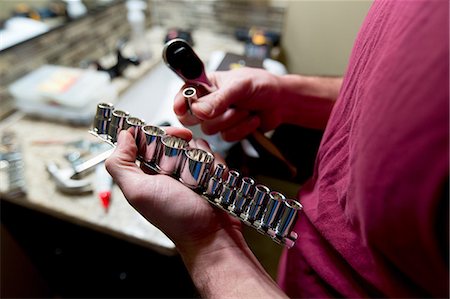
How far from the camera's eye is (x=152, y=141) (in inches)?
15.3

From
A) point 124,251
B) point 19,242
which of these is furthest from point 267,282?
point 19,242

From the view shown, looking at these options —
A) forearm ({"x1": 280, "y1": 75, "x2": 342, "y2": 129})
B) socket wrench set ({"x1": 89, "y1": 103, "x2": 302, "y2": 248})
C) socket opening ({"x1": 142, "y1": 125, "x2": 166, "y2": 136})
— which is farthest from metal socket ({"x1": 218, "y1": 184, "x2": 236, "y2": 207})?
forearm ({"x1": 280, "y1": 75, "x2": 342, "y2": 129})

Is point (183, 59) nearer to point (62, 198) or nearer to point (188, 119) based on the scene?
point (188, 119)

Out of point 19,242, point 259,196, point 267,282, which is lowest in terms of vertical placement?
point 19,242

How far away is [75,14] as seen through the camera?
0.89 metres

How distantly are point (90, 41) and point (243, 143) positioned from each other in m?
0.67

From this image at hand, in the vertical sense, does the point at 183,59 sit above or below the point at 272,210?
above

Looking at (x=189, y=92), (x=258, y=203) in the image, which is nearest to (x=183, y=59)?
(x=189, y=92)

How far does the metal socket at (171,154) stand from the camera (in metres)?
0.38

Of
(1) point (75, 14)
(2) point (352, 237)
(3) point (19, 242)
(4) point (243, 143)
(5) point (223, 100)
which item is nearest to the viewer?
(2) point (352, 237)

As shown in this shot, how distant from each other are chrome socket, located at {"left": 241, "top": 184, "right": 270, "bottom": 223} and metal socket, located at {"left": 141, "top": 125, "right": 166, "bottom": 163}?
137 millimetres

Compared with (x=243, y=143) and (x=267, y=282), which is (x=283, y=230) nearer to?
(x=267, y=282)

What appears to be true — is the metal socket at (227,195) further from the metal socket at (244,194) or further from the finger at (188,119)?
the finger at (188,119)

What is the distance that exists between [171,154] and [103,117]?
12 centimetres
